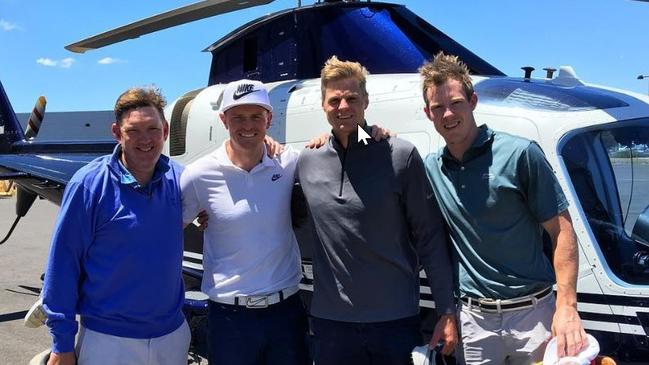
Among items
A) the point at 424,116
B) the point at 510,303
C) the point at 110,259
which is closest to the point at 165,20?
the point at 424,116

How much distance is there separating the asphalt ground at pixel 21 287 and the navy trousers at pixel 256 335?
3.31 m

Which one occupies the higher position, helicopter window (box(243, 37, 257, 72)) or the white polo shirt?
helicopter window (box(243, 37, 257, 72))

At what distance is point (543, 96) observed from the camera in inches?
129

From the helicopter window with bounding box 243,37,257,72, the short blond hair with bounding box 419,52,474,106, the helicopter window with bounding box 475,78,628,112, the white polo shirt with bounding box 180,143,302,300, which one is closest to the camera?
the short blond hair with bounding box 419,52,474,106

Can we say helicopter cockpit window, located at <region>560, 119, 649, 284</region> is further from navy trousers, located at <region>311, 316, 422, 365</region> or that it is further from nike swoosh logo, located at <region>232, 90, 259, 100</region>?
nike swoosh logo, located at <region>232, 90, 259, 100</region>

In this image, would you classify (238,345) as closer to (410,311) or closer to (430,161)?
(410,311)

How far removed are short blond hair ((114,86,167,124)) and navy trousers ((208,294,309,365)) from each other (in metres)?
0.92

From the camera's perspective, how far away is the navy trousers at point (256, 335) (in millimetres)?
2629

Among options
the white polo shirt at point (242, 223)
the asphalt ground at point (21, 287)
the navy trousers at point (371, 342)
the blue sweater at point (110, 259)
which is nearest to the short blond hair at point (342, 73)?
the white polo shirt at point (242, 223)

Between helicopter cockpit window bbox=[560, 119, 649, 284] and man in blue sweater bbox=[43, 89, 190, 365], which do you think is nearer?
man in blue sweater bbox=[43, 89, 190, 365]

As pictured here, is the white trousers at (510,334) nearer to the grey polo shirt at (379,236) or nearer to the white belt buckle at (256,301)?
the grey polo shirt at (379,236)

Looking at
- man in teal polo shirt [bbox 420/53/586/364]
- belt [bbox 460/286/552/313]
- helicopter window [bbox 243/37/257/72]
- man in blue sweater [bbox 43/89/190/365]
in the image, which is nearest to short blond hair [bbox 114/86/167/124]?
man in blue sweater [bbox 43/89/190/365]

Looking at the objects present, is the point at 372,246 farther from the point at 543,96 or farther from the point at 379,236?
the point at 543,96

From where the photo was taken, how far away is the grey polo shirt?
248cm
